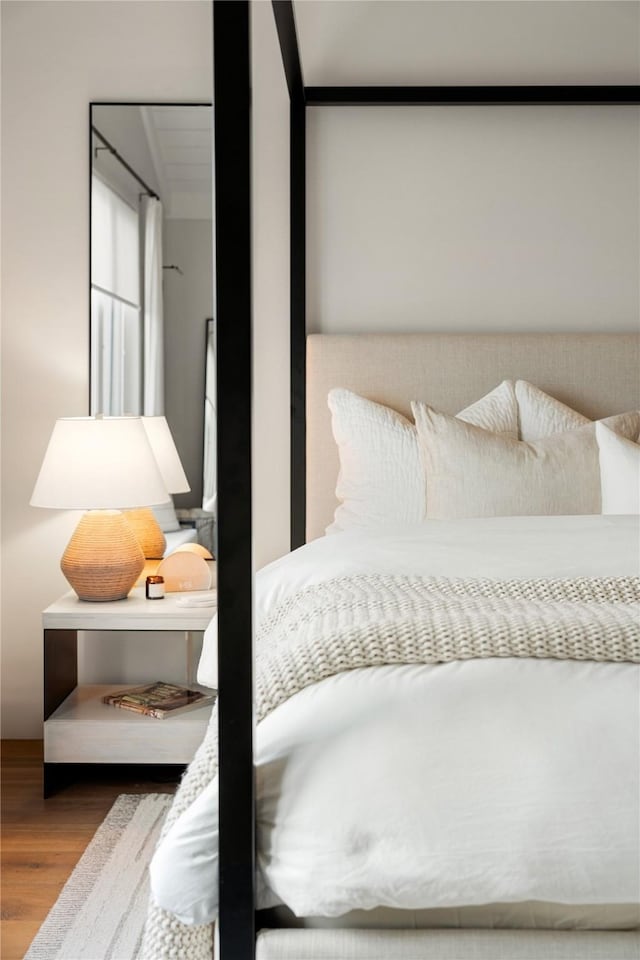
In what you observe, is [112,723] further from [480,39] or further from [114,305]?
[480,39]

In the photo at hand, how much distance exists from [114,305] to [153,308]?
130mm

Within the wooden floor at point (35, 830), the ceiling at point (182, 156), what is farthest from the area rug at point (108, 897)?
the ceiling at point (182, 156)

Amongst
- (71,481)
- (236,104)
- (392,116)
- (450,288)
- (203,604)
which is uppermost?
(392,116)

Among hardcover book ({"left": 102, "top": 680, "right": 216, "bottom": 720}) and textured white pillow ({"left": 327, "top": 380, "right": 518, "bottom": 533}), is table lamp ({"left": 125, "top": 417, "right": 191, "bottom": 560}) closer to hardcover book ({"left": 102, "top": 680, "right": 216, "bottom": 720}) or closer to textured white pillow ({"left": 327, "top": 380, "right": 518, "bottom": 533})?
hardcover book ({"left": 102, "top": 680, "right": 216, "bottom": 720})

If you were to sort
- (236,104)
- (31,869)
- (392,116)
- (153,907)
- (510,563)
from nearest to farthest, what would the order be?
(236,104) < (153,907) < (510,563) < (31,869) < (392,116)

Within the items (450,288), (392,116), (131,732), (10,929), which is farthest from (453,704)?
(392,116)

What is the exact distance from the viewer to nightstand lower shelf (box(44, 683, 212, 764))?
2.53 metres

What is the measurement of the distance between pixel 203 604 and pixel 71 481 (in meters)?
0.53

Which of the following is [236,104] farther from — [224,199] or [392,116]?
[392,116]

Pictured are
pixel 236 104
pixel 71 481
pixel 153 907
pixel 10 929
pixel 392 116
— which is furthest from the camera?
pixel 392 116

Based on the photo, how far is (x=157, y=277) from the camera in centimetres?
296

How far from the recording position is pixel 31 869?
213 centimetres

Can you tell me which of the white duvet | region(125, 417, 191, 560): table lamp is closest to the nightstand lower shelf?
region(125, 417, 191, 560): table lamp

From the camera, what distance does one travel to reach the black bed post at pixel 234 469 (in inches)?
39.7
